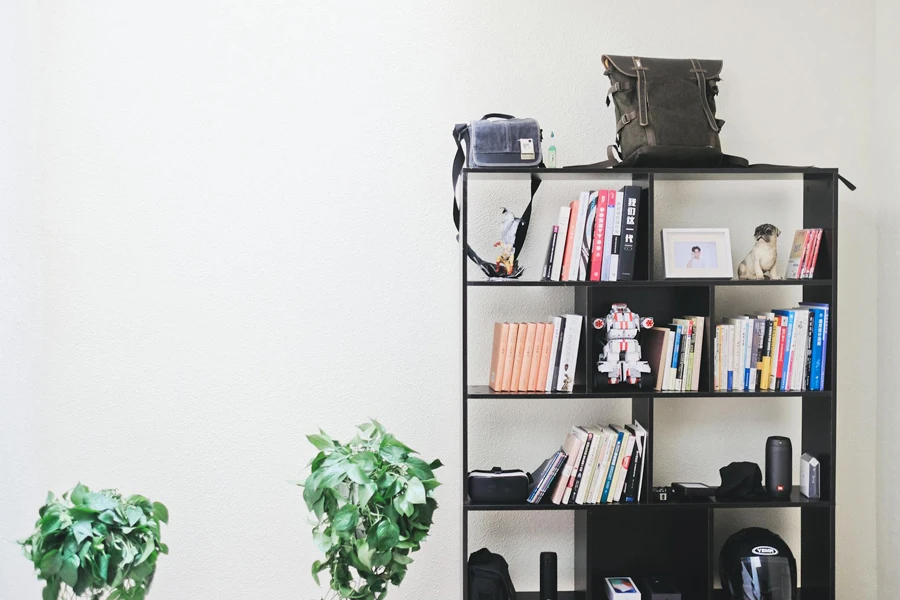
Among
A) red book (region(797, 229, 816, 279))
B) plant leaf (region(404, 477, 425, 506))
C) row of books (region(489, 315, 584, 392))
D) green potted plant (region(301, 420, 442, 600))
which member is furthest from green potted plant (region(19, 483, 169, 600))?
red book (region(797, 229, 816, 279))

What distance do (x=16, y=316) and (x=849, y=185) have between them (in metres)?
2.85

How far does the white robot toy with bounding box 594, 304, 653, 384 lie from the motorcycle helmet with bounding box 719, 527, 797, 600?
664 millimetres

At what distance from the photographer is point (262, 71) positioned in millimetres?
2680

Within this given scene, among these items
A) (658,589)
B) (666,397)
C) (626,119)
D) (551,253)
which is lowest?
(658,589)

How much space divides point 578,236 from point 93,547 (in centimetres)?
159

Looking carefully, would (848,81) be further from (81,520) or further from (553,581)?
(81,520)

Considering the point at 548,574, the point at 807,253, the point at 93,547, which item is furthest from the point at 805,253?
the point at 93,547

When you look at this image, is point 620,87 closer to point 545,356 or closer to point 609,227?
point 609,227

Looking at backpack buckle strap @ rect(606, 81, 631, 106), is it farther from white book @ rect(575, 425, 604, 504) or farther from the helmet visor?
the helmet visor

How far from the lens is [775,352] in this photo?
247 cm

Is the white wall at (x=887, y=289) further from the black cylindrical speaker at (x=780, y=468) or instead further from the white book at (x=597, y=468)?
the white book at (x=597, y=468)

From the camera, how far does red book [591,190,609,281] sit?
7.95 ft

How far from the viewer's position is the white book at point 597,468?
243 cm

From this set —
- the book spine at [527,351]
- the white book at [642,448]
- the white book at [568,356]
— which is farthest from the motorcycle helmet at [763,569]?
the book spine at [527,351]
